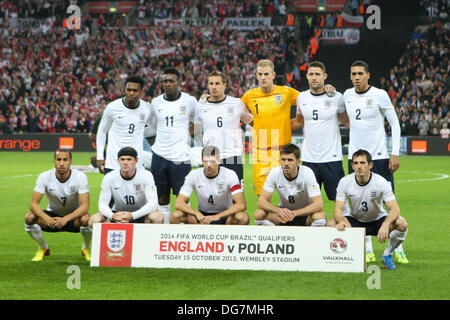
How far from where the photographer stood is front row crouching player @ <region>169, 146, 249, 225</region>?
8.37m

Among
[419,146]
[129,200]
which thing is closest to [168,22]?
[419,146]

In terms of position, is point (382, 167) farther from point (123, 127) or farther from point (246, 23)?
point (246, 23)

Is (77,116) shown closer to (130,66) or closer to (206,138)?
(130,66)

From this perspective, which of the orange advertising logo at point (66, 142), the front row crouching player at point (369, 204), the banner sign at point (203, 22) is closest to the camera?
the front row crouching player at point (369, 204)

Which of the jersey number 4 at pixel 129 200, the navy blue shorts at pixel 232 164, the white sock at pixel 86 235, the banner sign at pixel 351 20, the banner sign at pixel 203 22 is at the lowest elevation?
the white sock at pixel 86 235

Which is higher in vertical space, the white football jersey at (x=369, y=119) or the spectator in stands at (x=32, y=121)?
the white football jersey at (x=369, y=119)

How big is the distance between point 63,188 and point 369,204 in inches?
143

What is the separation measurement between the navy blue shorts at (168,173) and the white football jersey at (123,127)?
0.31 meters

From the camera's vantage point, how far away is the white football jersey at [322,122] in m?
9.08

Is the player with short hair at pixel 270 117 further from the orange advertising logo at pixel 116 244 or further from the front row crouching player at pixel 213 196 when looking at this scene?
the orange advertising logo at pixel 116 244

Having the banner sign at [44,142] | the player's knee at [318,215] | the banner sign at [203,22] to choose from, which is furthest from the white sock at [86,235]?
the banner sign at [203,22]

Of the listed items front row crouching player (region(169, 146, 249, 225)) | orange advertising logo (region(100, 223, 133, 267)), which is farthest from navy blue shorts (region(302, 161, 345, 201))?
orange advertising logo (region(100, 223, 133, 267))

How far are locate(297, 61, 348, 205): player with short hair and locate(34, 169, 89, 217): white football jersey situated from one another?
9.49ft

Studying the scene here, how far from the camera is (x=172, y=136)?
9.69 meters
